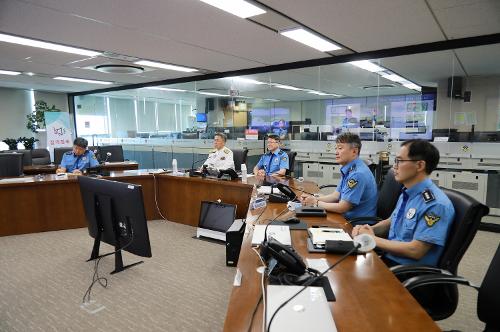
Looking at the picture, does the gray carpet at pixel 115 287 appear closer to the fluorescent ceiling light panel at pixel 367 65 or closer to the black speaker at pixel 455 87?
the fluorescent ceiling light panel at pixel 367 65

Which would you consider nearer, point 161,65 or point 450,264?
point 450,264

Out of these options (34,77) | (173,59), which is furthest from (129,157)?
(173,59)

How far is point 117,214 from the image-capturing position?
227cm

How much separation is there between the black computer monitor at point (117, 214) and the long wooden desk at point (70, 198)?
1.53 m

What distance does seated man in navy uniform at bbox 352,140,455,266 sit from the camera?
1.45 meters

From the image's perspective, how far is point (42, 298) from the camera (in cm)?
242

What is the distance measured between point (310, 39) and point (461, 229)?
321cm

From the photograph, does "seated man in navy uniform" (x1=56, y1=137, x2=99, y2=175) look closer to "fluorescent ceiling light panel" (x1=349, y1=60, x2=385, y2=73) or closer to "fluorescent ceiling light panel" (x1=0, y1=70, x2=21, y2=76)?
"fluorescent ceiling light panel" (x1=0, y1=70, x2=21, y2=76)

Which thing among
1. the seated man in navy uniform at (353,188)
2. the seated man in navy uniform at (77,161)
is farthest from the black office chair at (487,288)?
the seated man in navy uniform at (77,161)

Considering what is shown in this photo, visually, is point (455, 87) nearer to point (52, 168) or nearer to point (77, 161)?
point (77, 161)

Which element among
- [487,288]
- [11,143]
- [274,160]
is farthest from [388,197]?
[11,143]

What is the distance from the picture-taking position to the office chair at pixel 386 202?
228 cm

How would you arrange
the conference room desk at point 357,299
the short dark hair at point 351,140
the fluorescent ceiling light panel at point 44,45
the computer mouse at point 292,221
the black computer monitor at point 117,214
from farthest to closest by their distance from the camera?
1. the fluorescent ceiling light panel at point 44,45
2. the short dark hair at point 351,140
3. the black computer monitor at point 117,214
4. the computer mouse at point 292,221
5. the conference room desk at point 357,299

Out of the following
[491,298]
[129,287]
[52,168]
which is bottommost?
[129,287]
